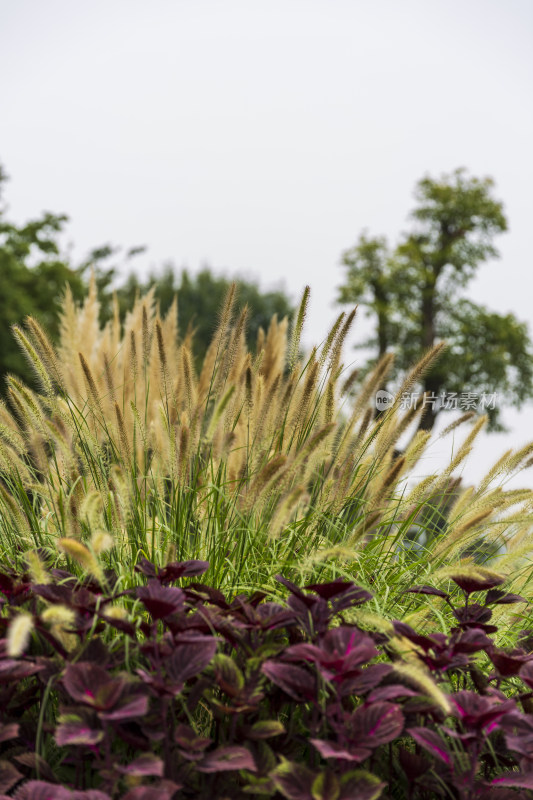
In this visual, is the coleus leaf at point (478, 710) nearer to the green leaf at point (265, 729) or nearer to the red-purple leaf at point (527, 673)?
the red-purple leaf at point (527, 673)

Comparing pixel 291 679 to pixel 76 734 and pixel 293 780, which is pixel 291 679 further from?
pixel 76 734

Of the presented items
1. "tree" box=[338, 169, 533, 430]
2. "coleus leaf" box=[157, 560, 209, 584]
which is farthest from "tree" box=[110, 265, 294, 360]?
"coleus leaf" box=[157, 560, 209, 584]

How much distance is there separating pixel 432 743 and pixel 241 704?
31 centimetres

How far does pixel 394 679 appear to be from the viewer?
1.23m

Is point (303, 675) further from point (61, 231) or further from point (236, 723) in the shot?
point (61, 231)

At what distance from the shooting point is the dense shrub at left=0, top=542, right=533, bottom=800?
1.05 metres

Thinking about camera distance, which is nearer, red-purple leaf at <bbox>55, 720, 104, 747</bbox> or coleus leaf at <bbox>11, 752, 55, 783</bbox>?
red-purple leaf at <bbox>55, 720, 104, 747</bbox>

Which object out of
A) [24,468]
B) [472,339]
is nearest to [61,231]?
[472,339]

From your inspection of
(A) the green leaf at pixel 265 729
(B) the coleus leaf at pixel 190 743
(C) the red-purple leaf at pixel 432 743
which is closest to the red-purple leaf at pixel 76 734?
(B) the coleus leaf at pixel 190 743

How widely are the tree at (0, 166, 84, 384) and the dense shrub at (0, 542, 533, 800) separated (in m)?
17.3

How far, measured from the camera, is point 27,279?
19562 millimetres

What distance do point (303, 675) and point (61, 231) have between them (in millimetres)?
21221

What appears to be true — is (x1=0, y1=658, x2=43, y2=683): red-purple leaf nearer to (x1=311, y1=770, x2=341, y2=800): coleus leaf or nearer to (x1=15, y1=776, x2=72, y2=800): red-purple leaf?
(x1=15, y1=776, x2=72, y2=800): red-purple leaf

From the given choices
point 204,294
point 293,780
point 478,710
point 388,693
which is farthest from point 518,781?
point 204,294
